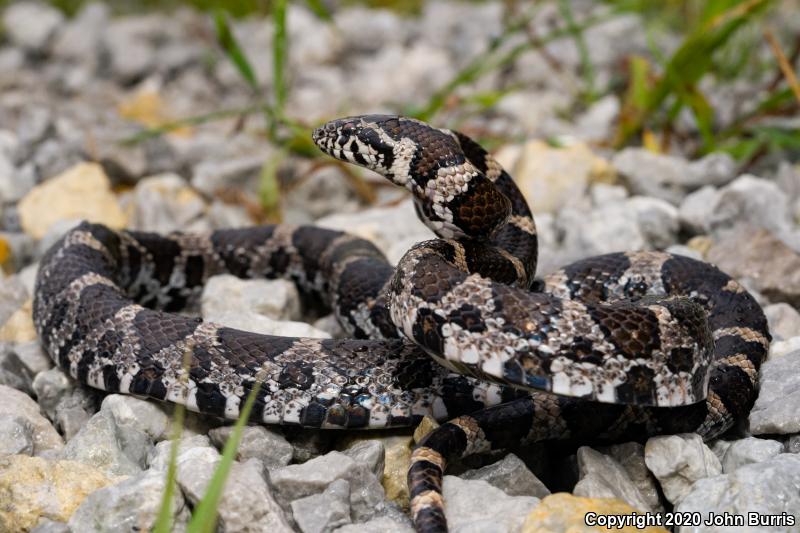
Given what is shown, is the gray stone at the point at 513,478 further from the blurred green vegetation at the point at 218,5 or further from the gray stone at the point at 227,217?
the blurred green vegetation at the point at 218,5

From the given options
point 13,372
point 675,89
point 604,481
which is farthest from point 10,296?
point 675,89

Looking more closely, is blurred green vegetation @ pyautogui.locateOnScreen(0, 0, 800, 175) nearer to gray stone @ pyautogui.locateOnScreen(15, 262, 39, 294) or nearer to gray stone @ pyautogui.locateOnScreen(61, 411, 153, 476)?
gray stone @ pyautogui.locateOnScreen(15, 262, 39, 294)

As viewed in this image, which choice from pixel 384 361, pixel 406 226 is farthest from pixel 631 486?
pixel 406 226

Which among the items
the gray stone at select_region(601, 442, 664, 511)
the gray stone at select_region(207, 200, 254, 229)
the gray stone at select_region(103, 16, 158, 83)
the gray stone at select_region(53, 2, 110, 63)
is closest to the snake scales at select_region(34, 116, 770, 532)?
the gray stone at select_region(601, 442, 664, 511)

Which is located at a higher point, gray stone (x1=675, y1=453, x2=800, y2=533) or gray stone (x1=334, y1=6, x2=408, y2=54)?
gray stone (x1=334, y1=6, x2=408, y2=54)

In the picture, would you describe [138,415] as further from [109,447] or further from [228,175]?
[228,175]

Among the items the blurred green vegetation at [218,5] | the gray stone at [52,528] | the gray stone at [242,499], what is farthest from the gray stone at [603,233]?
the blurred green vegetation at [218,5]
